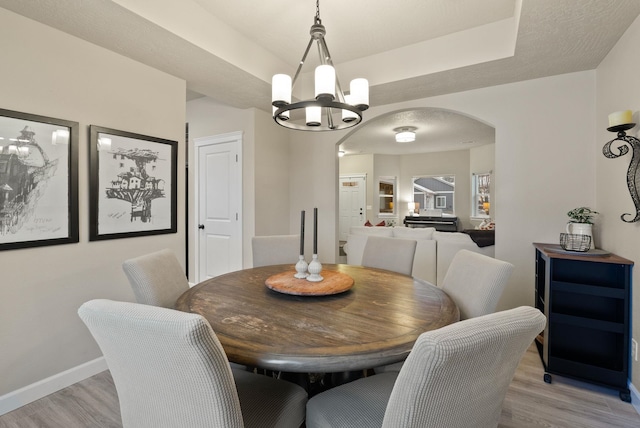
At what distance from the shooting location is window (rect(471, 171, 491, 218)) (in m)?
7.42

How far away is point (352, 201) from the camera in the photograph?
8.77 meters

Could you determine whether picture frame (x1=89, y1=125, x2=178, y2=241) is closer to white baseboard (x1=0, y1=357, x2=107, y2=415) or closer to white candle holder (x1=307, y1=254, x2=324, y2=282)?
white baseboard (x1=0, y1=357, x2=107, y2=415)

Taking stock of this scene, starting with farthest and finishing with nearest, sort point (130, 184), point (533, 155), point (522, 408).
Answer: point (533, 155) → point (130, 184) → point (522, 408)

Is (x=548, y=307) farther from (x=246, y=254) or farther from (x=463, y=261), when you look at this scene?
(x=246, y=254)

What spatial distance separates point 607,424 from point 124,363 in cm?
252

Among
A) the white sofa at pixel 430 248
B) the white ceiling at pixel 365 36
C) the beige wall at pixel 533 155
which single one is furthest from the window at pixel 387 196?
the white ceiling at pixel 365 36

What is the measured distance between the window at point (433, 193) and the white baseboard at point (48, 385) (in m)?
8.14

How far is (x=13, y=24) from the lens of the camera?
73.8 inches

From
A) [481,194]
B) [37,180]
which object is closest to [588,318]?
[37,180]

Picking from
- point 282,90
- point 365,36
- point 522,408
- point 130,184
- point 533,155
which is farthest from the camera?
point 533,155

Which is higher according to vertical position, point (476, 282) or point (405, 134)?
point (405, 134)

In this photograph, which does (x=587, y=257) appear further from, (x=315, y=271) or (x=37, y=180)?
(x=37, y=180)

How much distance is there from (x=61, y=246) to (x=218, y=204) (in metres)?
2.05

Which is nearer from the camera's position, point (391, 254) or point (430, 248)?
point (391, 254)
